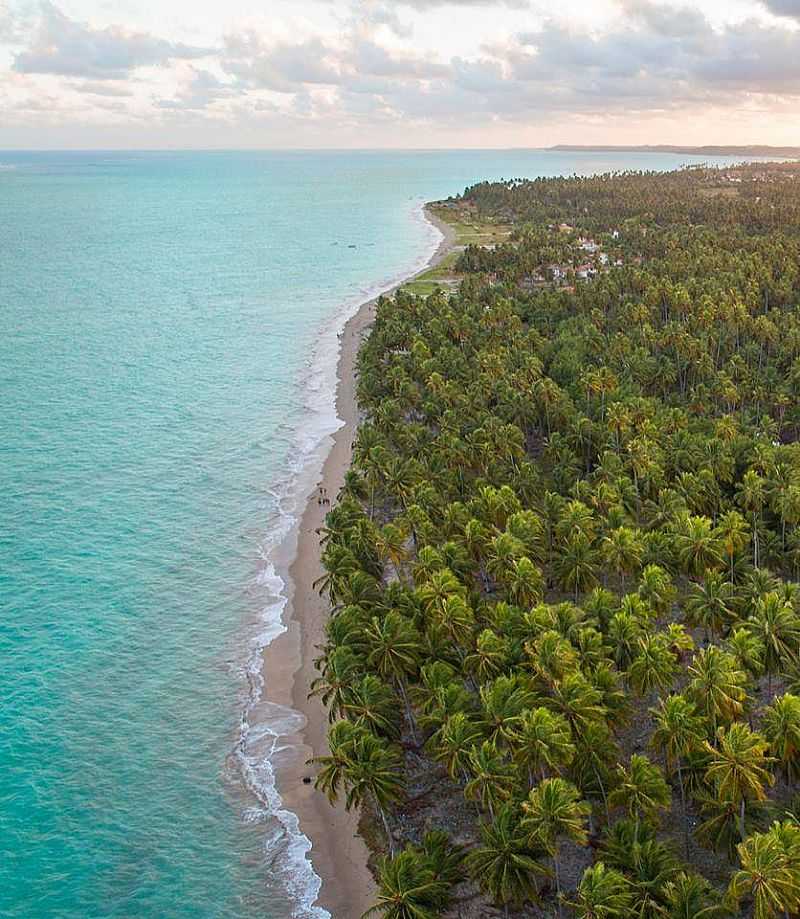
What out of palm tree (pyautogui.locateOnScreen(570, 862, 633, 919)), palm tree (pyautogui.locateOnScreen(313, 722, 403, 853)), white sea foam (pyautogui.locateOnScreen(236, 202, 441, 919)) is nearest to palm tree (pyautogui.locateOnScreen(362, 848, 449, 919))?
palm tree (pyautogui.locateOnScreen(313, 722, 403, 853))

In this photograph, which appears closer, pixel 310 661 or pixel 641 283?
pixel 310 661

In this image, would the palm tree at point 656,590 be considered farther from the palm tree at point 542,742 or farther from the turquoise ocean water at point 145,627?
the turquoise ocean water at point 145,627

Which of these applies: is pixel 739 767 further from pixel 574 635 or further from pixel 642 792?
pixel 574 635

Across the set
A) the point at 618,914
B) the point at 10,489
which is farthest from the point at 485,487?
the point at 10,489

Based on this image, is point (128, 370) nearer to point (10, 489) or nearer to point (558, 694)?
point (10, 489)

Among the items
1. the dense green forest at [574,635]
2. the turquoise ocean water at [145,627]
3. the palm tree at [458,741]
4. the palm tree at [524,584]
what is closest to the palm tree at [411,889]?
the dense green forest at [574,635]

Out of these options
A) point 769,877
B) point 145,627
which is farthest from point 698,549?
point 145,627
